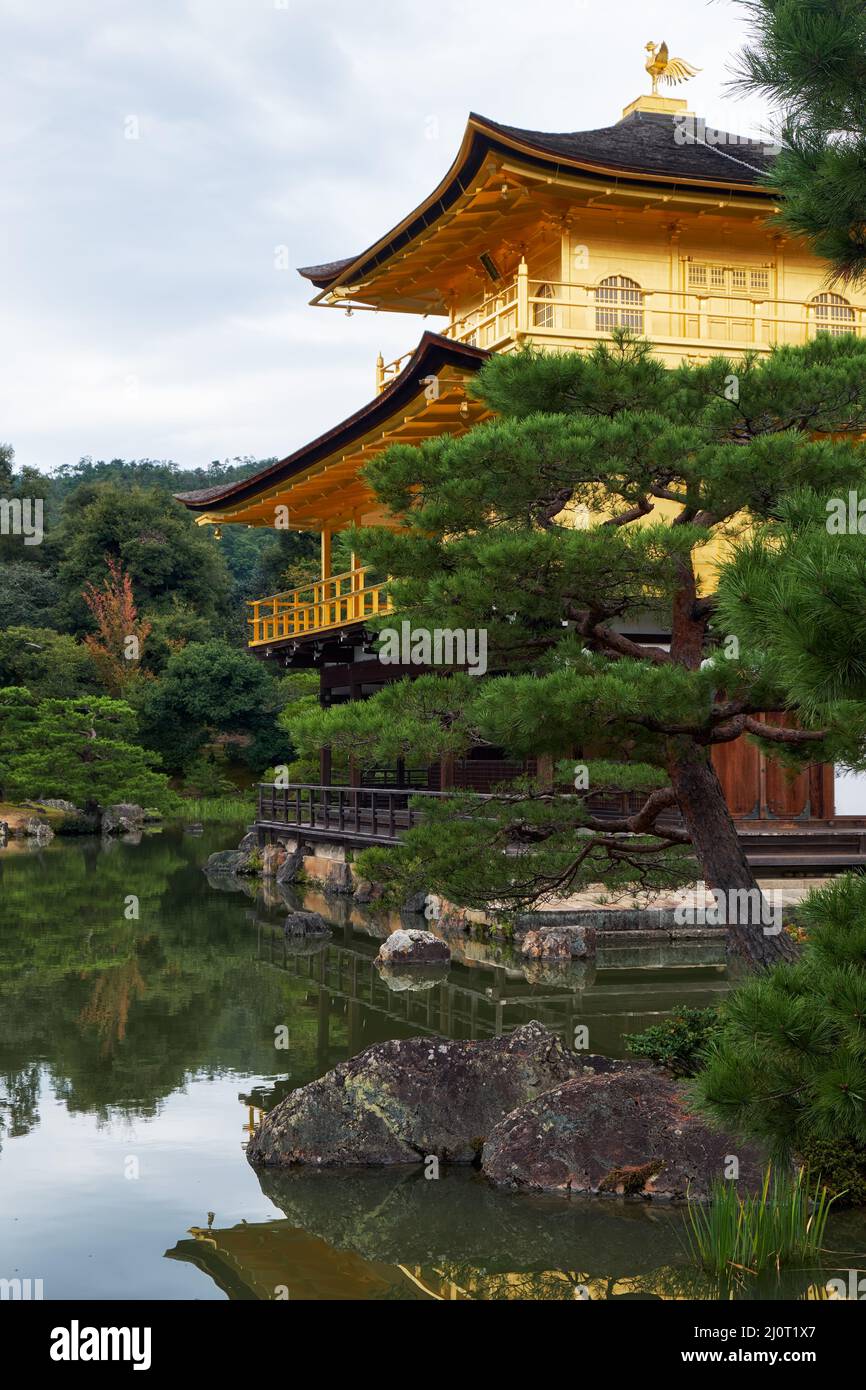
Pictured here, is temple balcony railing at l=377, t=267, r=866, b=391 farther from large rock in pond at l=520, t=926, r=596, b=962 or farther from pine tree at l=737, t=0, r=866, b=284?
pine tree at l=737, t=0, r=866, b=284

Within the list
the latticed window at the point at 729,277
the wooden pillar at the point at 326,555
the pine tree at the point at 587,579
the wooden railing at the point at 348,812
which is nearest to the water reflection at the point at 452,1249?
the pine tree at the point at 587,579

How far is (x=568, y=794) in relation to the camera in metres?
8.85

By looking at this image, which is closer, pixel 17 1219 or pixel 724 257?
pixel 17 1219

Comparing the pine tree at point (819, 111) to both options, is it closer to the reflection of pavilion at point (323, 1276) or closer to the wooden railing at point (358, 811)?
the reflection of pavilion at point (323, 1276)

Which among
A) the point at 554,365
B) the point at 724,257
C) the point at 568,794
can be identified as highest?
the point at 724,257

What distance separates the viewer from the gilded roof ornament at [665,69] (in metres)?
22.3

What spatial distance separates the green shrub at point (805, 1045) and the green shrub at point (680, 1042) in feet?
11.0

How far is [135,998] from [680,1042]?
6048 mm

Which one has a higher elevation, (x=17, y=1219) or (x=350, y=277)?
(x=350, y=277)

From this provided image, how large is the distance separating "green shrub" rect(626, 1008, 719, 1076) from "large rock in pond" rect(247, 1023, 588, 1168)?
452 millimetres

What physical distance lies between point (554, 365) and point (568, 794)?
278 cm

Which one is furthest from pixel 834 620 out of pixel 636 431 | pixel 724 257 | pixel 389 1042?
pixel 724 257

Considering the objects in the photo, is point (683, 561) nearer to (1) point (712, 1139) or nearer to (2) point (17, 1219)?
(1) point (712, 1139)

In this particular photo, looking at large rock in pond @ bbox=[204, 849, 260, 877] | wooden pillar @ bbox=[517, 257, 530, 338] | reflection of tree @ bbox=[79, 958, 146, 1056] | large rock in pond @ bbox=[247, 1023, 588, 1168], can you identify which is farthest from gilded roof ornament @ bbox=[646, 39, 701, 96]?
large rock in pond @ bbox=[247, 1023, 588, 1168]
